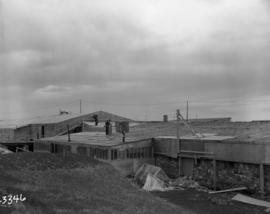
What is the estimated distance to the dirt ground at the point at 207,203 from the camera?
44.3ft

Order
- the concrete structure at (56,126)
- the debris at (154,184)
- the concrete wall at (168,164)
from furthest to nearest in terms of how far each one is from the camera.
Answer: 1. the concrete structure at (56,126)
2. the concrete wall at (168,164)
3. the debris at (154,184)

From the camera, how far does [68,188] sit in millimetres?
11422

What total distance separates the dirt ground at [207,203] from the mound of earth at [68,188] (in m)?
2.22

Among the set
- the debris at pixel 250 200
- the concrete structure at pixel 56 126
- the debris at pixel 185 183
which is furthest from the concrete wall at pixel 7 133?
the debris at pixel 250 200

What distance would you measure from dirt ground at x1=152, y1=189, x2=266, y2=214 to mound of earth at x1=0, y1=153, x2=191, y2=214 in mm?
2225

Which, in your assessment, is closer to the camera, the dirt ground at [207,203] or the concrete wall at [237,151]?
the dirt ground at [207,203]

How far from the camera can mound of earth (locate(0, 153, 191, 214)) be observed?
30.1 feet

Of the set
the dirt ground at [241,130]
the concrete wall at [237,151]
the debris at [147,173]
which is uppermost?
the dirt ground at [241,130]

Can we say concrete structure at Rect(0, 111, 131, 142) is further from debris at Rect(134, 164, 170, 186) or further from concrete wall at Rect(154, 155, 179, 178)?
debris at Rect(134, 164, 170, 186)

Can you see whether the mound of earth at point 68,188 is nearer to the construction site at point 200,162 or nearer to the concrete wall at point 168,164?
the construction site at point 200,162

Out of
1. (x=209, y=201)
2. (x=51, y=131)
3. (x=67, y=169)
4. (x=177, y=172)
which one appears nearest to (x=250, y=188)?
(x=209, y=201)

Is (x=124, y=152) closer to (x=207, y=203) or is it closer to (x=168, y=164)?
(x=168, y=164)

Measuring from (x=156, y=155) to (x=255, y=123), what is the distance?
7342 mm

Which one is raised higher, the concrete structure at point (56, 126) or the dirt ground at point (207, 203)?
the concrete structure at point (56, 126)
